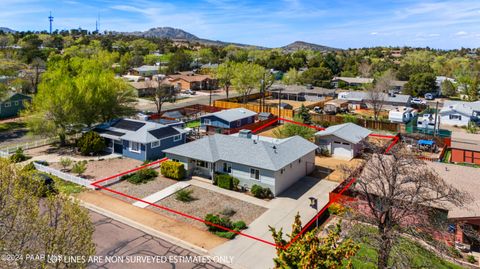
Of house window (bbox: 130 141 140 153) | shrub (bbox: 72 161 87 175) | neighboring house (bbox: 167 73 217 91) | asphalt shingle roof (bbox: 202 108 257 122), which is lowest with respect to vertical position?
shrub (bbox: 72 161 87 175)

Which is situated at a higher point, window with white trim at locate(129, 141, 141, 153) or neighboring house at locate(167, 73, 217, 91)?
neighboring house at locate(167, 73, 217, 91)

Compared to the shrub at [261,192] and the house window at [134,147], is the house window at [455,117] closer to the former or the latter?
the shrub at [261,192]

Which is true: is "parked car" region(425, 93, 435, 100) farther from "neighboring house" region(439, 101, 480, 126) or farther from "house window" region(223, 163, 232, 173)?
"house window" region(223, 163, 232, 173)

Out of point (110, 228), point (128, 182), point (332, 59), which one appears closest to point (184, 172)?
point (128, 182)

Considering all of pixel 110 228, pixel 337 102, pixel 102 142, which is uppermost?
pixel 337 102

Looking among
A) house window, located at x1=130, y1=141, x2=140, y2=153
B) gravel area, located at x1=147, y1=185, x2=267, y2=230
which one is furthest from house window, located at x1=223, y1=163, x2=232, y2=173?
A: house window, located at x1=130, y1=141, x2=140, y2=153

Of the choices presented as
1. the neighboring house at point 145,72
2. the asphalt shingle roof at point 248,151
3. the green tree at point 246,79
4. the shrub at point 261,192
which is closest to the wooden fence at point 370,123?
the green tree at point 246,79

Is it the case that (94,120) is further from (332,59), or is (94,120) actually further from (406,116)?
(332,59)
